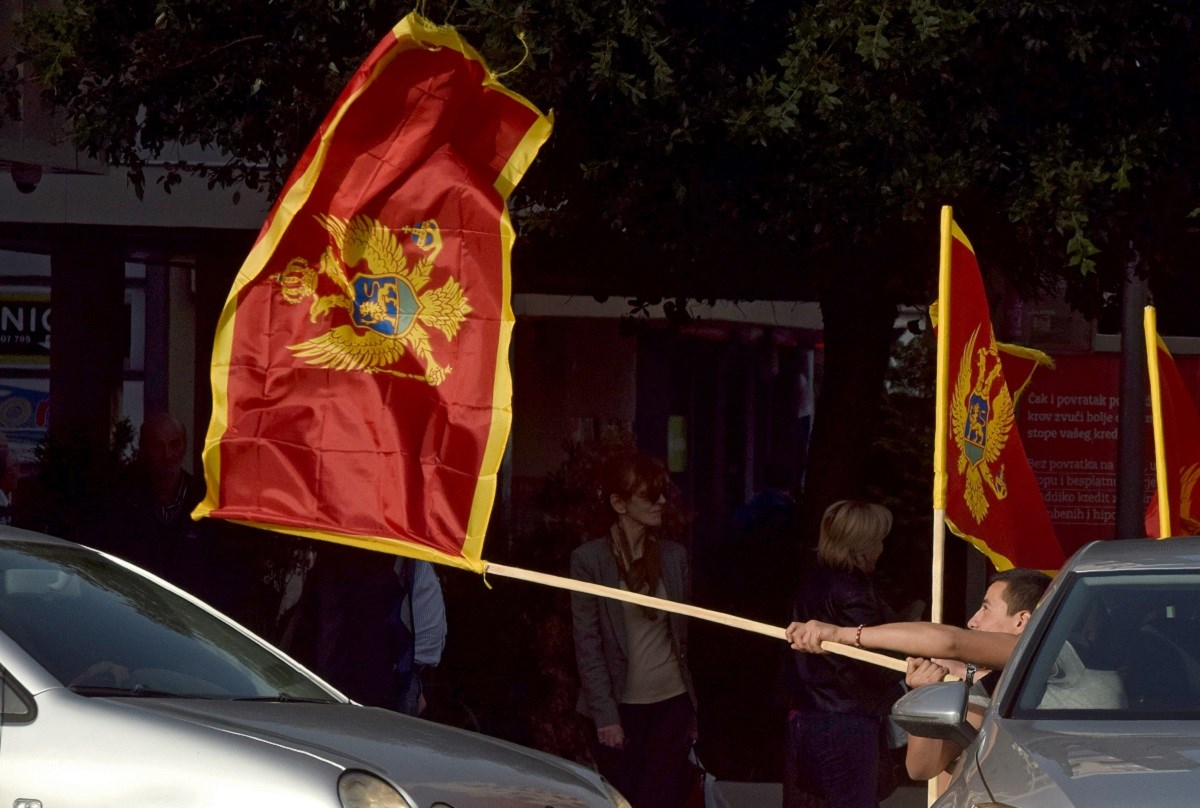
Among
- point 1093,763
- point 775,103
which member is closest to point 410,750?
point 1093,763

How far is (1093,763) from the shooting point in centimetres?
401

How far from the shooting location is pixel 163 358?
1836 centimetres

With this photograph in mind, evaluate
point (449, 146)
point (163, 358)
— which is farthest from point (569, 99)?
point (163, 358)

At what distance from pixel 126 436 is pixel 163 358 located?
26.1 feet

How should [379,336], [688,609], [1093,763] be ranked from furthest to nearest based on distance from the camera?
[379,336], [688,609], [1093,763]

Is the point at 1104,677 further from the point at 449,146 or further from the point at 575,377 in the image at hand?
the point at 575,377

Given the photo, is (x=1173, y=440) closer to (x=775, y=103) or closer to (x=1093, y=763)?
(x=775, y=103)

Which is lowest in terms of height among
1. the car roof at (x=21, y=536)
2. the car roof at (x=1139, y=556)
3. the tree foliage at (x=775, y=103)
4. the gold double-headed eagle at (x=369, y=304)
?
the car roof at (x=21, y=536)

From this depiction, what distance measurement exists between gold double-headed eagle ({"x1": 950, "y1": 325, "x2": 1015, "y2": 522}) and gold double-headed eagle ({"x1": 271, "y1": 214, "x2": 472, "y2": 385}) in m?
1.81

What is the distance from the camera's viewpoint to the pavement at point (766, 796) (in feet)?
33.4

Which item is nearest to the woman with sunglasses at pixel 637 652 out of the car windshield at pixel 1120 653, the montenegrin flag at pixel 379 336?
the montenegrin flag at pixel 379 336

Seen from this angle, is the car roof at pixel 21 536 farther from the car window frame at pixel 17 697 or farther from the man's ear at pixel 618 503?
the man's ear at pixel 618 503

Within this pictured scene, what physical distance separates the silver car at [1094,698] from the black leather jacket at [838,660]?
1997mm

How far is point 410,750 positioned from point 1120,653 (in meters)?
1.84
